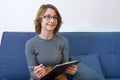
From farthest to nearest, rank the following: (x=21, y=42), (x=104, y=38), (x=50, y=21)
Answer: (x=104, y=38) → (x=21, y=42) → (x=50, y=21)

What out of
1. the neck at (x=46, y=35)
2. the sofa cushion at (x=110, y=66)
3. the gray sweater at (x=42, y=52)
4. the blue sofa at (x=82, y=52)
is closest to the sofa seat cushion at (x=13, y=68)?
the blue sofa at (x=82, y=52)

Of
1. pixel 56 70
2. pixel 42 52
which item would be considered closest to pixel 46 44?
pixel 42 52

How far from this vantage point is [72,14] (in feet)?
8.40

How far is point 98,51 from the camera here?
7.82ft

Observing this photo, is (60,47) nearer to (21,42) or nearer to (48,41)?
(48,41)

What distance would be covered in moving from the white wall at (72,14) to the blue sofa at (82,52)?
21 centimetres

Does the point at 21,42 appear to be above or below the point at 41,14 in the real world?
below

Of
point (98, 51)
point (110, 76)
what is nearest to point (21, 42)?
point (98, 51)

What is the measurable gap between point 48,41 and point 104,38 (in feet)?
2.40

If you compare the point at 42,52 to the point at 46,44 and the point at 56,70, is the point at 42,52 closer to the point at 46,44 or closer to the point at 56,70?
the point at 46,44

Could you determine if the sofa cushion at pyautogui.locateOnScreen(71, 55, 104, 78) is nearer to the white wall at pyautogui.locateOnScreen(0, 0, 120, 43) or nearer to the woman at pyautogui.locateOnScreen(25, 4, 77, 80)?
the woman at pyautogui.locateOnScreen(25, 4, 77, 80)

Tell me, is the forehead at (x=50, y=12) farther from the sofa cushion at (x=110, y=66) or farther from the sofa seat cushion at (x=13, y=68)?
the sofa cushion at (x=110, y=66)

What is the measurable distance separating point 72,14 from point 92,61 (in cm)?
63

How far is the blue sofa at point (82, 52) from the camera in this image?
7.16ft
